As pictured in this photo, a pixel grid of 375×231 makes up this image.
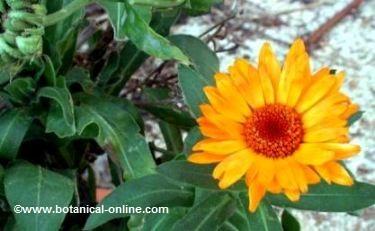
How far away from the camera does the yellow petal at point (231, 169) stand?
0.99 meters

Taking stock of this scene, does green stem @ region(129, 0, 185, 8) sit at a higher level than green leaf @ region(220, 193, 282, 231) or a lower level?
higher

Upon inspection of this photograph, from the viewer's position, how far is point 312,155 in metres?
0.99

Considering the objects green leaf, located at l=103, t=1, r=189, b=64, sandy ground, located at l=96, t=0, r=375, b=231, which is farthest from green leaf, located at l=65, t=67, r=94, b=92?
sandy ground, located at l=96, t=0, r=375, b=231

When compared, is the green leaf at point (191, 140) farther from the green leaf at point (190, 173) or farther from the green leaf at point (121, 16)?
the green leaf at point (121, 16)

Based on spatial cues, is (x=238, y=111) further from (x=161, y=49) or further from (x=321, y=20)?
(x=321, y=20)

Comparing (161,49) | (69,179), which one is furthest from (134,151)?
(161,49)

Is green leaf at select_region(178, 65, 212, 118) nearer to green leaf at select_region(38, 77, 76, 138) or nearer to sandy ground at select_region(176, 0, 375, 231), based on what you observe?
green leaf at select_region(38, 77, 76, 138)

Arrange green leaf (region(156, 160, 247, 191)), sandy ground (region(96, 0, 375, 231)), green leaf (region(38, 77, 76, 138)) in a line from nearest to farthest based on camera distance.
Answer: green leaf (region(156, 160, 247, 191)), green leaf (region(38, 77, 76, 138)), sandy ground (region(96, 0, 375, 231))

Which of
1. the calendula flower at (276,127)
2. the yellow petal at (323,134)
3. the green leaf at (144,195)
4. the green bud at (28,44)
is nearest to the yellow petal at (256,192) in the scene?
the calendula flower at (276,127)

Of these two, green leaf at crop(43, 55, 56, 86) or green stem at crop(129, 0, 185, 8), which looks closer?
green stem at crop(129, 0, 185, 8)

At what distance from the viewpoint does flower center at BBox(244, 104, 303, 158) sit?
3.42ft

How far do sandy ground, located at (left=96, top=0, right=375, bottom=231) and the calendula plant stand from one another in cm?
60

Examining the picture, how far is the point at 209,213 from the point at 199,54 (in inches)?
13.6

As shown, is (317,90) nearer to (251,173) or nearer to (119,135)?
(251,173)
